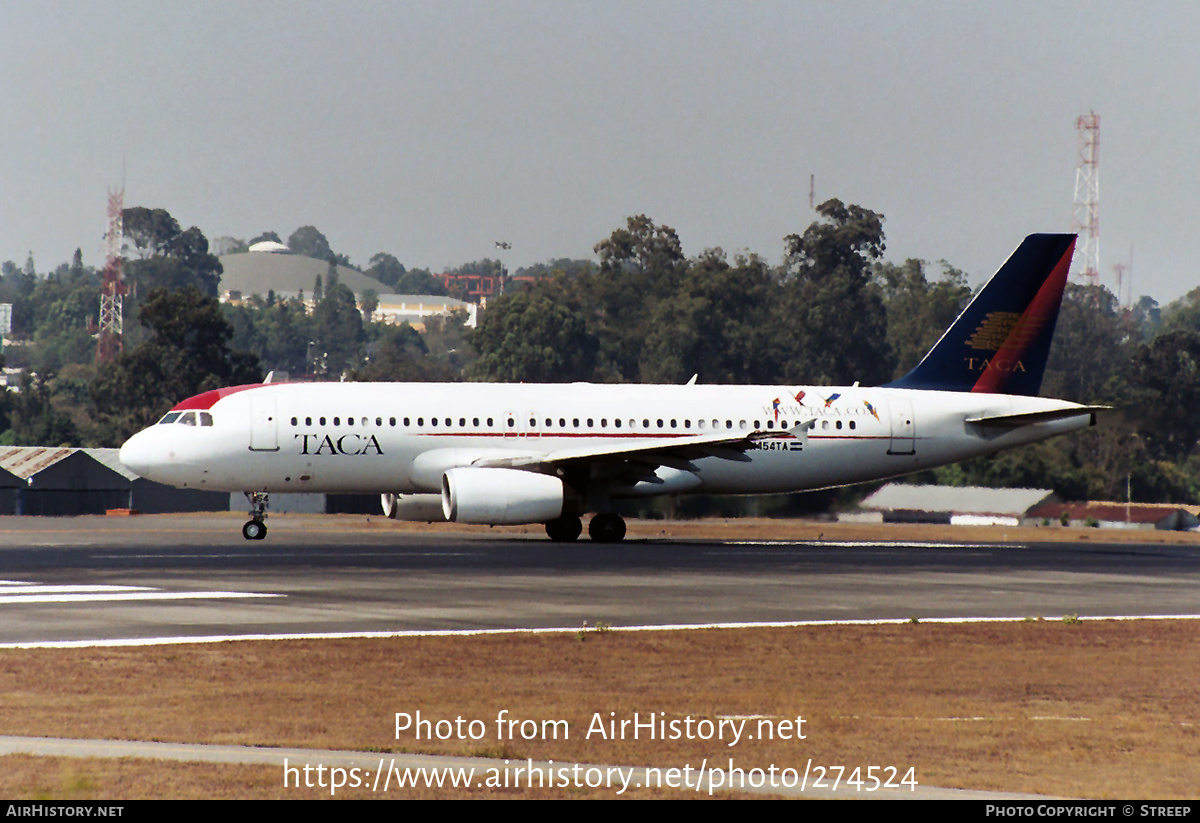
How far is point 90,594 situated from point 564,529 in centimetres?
1845

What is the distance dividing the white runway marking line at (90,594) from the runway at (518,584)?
0.15 feet

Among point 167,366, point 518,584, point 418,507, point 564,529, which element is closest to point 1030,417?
point 564,529

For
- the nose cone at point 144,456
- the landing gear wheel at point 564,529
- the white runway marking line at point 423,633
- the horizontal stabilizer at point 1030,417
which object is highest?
the horizontal stabilizer at point 1030,417

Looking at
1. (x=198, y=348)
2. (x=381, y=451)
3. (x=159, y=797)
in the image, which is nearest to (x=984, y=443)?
(x=381, y=451)

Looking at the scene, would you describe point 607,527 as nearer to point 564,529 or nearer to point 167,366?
point 564,529

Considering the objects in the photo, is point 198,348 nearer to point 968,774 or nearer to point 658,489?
point 658,489

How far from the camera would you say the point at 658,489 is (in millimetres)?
40344

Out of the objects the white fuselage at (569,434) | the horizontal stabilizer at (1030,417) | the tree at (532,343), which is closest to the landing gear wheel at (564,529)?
the white fuselage at (569,434)

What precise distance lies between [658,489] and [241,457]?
35.7 ft

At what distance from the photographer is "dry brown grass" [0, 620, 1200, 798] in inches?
461

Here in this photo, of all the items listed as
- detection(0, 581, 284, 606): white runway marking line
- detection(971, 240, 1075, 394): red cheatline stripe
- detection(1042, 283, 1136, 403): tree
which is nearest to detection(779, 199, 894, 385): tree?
detection(1042, 283, 1136, 403): tree

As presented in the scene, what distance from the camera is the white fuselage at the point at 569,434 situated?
38.5 m

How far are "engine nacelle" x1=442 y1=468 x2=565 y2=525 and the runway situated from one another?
911 mm

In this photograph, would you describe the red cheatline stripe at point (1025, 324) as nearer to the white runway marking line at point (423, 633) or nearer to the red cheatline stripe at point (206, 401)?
the red cheatline stripe at point (206, 401)
